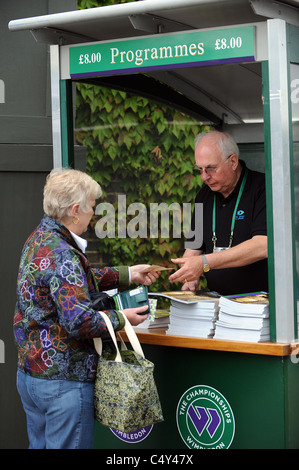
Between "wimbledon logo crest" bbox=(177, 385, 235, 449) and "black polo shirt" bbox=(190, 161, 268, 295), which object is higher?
"black polo shirt" bbox=(190, 161, 268, 295)

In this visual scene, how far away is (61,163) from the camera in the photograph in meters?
3.75

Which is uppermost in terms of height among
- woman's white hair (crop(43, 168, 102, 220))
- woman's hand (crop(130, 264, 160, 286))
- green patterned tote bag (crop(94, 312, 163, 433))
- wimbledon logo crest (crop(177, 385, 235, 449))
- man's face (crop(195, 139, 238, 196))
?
man's face (crop(195, 139, 238, 196))

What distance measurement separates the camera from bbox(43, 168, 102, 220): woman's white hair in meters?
2.93

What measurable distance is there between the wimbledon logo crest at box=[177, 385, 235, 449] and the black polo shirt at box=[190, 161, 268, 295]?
2.51 ft

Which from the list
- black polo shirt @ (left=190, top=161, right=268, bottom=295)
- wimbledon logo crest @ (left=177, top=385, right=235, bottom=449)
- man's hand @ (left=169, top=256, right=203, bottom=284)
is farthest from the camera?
black polo shirt @ (left=190, top=161, right=268, bottom=295)

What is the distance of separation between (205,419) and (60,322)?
36.7 inches

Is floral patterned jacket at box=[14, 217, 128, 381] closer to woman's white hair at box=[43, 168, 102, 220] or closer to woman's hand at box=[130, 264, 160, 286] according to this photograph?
woman's white hair at box=[43, 168, 102, 220]

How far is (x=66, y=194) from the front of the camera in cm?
294

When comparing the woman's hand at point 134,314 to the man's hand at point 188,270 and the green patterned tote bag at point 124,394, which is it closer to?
the green patterned tote bag at point 124,394

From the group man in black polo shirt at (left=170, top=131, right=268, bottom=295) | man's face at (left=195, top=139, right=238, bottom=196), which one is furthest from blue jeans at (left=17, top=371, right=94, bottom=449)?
man's face at (left=195, top=139, right=238, bottom=196)

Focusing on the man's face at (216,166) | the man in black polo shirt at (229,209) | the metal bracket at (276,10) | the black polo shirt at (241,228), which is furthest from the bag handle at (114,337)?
the metal bracket at (276,10)

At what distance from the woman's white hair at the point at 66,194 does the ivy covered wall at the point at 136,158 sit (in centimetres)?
223

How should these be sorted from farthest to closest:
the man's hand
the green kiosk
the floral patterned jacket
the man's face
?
1. the man's face
2. the man's hand
3. the green kiosk
4. the floral patterned jacket
